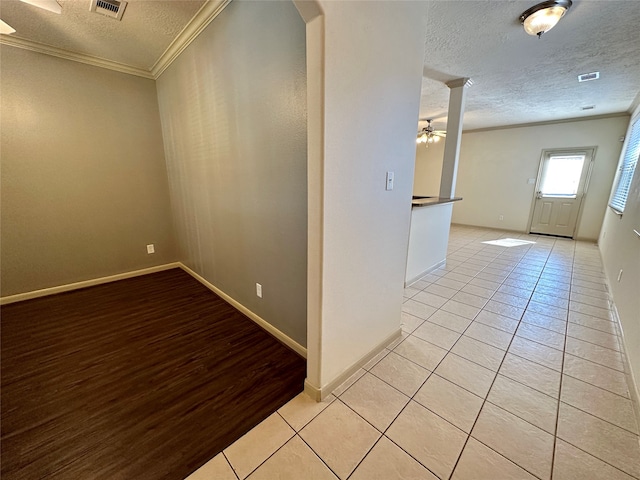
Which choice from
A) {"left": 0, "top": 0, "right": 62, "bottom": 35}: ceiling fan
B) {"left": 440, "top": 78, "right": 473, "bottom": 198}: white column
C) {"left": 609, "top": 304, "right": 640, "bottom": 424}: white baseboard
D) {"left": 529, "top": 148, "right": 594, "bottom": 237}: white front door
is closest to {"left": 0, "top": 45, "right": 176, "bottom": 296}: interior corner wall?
{"left": 0, "top": 0, "right": 62, "bottom": 35}: ceiling fan

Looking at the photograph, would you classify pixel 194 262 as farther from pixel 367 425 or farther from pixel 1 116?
pixel 367 425

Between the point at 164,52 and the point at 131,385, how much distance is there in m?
3.15

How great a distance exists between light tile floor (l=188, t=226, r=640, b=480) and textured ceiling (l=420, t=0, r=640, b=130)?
8.36 feet

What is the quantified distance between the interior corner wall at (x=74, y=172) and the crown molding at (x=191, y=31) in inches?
23.3

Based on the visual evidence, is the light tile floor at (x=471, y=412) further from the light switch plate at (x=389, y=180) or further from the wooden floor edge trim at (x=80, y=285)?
the wooden floor edge trim at (x=80, y=285)

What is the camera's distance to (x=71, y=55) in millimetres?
2623

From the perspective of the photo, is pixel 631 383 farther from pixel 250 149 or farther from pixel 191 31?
pixel 191 31

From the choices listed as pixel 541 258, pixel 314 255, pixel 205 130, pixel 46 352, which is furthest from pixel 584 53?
pixel 46 352

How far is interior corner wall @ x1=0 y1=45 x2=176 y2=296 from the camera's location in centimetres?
250

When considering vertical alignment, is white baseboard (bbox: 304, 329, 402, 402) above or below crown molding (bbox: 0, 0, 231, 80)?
below

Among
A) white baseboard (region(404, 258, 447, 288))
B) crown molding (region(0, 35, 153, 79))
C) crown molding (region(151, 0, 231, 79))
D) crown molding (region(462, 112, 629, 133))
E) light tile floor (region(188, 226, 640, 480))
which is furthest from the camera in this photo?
crown molding (region(462, 112, 629, 133))

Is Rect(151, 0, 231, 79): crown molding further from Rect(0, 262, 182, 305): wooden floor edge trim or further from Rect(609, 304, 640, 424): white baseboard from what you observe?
Rect(609, 304, 640, 424): white baseboard

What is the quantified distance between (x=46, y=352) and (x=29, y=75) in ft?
8.80

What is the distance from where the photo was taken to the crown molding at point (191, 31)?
76.0 inches
